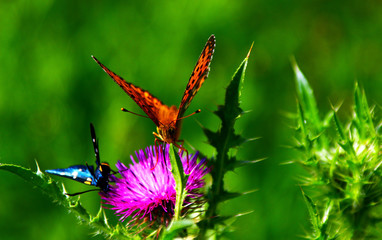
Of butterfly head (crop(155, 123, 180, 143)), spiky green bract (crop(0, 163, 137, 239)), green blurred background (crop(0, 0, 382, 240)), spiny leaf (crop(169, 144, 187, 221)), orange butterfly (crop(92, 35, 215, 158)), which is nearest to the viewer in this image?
spiny leaf (crop(169, 144, 187, 221))

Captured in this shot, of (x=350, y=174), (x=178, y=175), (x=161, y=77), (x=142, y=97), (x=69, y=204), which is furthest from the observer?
(x=161, y=77)

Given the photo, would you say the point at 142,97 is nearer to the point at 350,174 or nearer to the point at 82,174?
the point at 82,174

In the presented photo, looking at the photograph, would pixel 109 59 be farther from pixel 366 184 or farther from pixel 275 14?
pixel 366 184

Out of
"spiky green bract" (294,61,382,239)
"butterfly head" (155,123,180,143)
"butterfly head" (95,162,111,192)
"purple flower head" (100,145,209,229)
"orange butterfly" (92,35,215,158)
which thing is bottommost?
"spiky green bract" (294,61,382,239)

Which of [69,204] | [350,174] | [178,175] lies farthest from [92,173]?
[350,174]

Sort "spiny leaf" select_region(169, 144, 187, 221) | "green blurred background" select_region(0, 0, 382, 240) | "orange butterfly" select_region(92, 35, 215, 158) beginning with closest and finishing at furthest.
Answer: "spiny leaf" select_region(169, 144, 187, 221)
"orange butterfly" select_region(92, 35, 215, 158)
"green blurred background" select_region(0, 0, 382, 240)

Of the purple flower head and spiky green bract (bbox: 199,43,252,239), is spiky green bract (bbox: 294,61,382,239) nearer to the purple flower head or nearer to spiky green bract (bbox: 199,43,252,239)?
spiky green bract (bbox: 199,43,252,239)

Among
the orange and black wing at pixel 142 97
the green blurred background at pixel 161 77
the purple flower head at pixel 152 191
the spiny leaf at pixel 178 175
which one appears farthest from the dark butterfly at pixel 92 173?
the green blurred background at pixel 161 77

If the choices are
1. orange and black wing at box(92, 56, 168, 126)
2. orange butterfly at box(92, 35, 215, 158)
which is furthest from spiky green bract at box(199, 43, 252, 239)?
orange and black wing at box(92, 56, 168, 126)
